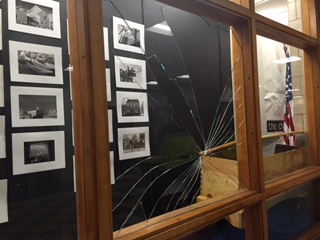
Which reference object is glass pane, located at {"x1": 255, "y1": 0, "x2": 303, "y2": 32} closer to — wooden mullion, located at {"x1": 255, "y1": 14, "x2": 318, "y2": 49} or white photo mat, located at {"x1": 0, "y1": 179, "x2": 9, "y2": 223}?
wooden mullion, located at {"x1": 255, "y1": 14, "x2": 318, "y2": 49}

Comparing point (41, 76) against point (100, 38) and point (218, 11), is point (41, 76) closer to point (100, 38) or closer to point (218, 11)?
point (100, 38)

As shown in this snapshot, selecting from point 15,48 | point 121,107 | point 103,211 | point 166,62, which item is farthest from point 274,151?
point 15,48

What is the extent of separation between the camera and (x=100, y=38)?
87 cm

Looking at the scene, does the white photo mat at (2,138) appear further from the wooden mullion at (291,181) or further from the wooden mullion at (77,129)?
the wooden mullion at (291,181)

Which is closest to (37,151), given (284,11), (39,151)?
(39,151)

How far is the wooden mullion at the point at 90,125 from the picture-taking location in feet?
2.74

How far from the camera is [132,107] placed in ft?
4.30

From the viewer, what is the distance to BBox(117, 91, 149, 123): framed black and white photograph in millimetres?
1273

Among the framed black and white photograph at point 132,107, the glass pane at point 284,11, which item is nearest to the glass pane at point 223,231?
the framed black and white photograph at point 132,107

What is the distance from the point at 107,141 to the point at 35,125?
1.26ft

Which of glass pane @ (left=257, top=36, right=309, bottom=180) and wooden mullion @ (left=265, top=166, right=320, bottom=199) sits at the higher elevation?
glass pane @ (left=257, top=36, right=309, bottom=180)

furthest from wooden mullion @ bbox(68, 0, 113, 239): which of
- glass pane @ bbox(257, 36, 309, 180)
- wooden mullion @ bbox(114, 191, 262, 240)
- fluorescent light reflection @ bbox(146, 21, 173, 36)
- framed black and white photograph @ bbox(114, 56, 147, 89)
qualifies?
glass pane @ bbox(257, 36, 309, 180)

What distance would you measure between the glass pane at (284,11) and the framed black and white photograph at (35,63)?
1898mm

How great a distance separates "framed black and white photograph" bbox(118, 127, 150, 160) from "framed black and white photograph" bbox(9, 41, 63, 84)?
41cm
